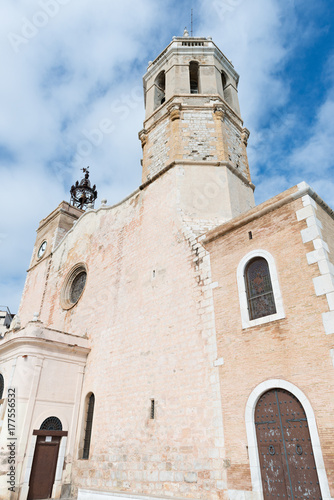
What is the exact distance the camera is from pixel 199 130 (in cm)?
1348

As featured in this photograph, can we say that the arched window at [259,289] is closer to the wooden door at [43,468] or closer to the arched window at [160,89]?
the wooden door at [43,468]

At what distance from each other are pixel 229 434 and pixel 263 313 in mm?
2633

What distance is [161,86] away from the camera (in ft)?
56.2

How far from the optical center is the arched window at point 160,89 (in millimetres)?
16391

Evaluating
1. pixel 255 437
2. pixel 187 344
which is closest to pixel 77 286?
pixel 187 344

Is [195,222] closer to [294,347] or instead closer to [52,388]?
[294,347]

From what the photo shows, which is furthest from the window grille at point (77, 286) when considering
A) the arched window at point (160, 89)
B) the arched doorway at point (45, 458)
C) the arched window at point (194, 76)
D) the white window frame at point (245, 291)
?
the arched window at point (194, 76)

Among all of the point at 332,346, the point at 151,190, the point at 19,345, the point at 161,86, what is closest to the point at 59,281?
the point at 19,345

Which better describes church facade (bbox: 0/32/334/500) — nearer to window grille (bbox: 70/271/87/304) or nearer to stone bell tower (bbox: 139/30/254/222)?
stone bell tower (bbox: 139/30/254/222)

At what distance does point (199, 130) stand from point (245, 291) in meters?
7.66

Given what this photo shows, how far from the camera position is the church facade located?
22.1ft

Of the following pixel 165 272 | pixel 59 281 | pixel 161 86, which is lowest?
pixel 165 272

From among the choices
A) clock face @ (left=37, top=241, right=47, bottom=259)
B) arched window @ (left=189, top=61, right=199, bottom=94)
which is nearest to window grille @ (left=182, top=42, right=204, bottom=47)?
arched window @ (left=189, top=61, right=199, bottom=94)

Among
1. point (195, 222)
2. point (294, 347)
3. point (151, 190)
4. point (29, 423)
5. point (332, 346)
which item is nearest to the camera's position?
point (332, 346)
